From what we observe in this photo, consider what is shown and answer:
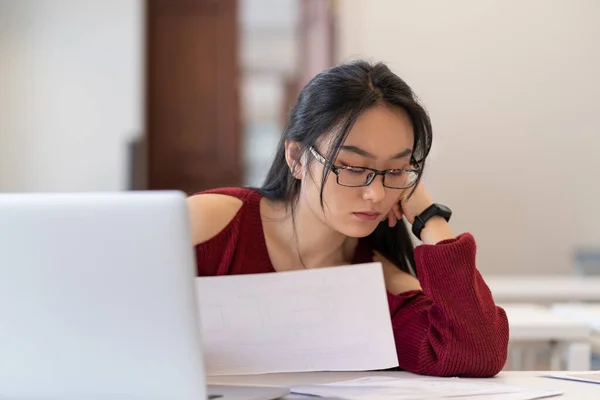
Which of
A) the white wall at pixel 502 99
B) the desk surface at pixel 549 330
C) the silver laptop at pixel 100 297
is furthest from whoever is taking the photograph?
the white wall at pixel 502 99

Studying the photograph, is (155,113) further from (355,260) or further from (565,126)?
(355,260)

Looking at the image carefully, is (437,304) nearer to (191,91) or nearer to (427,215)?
(427,215)

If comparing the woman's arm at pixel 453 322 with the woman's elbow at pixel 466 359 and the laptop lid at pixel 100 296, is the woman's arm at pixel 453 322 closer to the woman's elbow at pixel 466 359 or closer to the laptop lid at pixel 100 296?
the woman's elbow at pixel 466 359

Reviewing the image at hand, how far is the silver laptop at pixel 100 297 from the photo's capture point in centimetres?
85

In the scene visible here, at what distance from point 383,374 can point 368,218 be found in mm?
252

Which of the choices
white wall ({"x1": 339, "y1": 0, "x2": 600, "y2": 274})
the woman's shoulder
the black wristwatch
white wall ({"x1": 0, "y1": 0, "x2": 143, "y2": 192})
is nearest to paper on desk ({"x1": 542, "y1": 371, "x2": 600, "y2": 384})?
the black wristwatch

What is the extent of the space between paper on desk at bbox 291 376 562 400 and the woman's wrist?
31cm

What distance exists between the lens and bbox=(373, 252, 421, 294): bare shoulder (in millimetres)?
1543

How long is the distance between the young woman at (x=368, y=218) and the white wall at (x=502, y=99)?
2727mm

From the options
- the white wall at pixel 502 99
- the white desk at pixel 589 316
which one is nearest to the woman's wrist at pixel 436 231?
the white desk at pixel 589 316

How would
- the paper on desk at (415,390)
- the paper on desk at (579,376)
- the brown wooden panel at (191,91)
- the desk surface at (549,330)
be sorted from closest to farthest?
the paper on desk at (415,390) → the paper on desk at (579,376) → the desk surface at (549,330) → the brown wooden panel at (191,91)

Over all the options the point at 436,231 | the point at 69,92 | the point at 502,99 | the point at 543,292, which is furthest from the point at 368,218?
the point at 69,92

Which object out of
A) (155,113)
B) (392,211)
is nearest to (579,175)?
(155,113)

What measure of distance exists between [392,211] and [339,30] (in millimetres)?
2932
